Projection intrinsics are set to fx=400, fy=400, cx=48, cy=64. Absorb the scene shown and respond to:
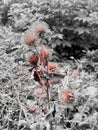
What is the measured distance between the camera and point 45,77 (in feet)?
7.56

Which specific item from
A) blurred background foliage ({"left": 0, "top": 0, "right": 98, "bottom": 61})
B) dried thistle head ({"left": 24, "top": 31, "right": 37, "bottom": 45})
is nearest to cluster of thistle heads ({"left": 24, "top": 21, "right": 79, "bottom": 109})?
dried thistle head ({"left": 24, "top": 31, "right": 37, "bottom": 45})

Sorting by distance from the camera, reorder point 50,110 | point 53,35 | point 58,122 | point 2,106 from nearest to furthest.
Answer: point 50,110 < point 58,122 < point 2,106 < point 53,35

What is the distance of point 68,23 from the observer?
17.5ft

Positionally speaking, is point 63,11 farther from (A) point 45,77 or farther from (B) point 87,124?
(A) point 45,77

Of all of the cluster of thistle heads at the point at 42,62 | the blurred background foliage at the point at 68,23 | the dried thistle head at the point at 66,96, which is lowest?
the blurred background foliage at the point at 68,23

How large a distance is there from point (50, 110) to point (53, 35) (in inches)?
112

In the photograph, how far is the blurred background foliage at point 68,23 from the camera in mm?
5109

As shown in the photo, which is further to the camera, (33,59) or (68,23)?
(68,23)

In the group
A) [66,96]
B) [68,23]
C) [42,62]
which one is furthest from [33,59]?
[68,23]

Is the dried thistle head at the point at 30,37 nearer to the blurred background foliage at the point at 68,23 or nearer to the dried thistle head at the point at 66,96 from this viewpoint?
the dried thistle head at the point at 66,96

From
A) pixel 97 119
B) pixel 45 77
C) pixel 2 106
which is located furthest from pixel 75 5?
pixel 45 77

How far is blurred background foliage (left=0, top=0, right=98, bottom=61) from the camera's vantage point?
5.11m

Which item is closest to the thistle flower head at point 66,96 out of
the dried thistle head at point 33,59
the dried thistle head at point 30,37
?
the dried thistle head at point 33,59

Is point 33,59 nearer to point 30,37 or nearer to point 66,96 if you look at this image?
point 30,37
